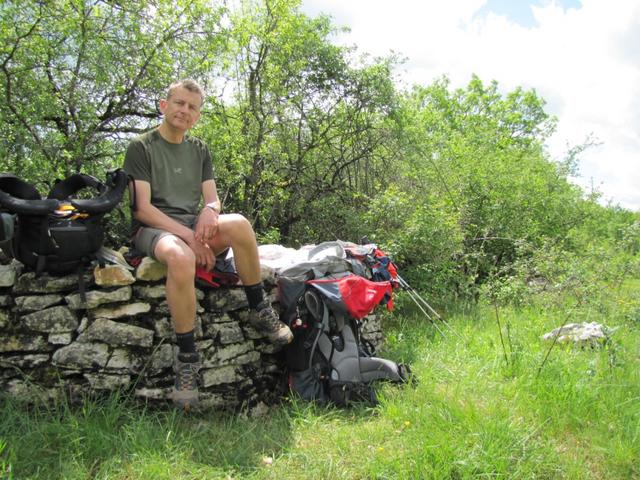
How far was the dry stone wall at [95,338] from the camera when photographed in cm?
280

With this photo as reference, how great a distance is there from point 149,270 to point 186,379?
30.0 inches

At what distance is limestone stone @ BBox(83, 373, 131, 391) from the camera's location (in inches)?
111

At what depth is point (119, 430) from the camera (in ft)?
8.69

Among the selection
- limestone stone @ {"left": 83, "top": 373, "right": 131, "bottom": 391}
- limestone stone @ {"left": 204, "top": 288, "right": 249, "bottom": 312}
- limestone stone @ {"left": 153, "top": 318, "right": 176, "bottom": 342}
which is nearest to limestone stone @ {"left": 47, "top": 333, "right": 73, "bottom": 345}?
limestone stone @ {"left": 83, "top": 373, "right": 131, "bottom": 391}

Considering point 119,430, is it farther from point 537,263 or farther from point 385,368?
point 537,263

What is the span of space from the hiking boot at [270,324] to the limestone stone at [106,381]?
918 mm

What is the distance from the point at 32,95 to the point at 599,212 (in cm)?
1011

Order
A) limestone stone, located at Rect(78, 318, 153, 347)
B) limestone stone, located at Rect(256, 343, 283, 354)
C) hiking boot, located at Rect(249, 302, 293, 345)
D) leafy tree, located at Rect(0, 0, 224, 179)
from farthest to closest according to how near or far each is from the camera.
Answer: leafy tree, located at Rect(0, 0, 224, 179) < limestone stone, located at Rect(256, 343, 283, 354) < hiking boot, located at Rect(249, 302, 293, 345) < limestone stone, located at Rect(78, 318, 153, 347)

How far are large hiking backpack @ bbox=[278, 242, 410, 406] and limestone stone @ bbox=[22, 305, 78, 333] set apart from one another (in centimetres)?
148

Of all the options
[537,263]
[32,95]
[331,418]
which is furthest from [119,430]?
[537,263]

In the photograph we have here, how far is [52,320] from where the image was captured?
111 inches

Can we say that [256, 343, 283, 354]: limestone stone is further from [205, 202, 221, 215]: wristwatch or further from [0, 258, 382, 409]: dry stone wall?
[205, 202, 221, 215]: wristwatch

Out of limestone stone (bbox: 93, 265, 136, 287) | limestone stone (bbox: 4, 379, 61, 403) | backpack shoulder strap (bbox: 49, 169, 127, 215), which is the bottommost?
limestone stone (bbox: 4, 379, 61, 403)

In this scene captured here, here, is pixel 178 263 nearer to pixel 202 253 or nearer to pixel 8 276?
pixel 202 253
